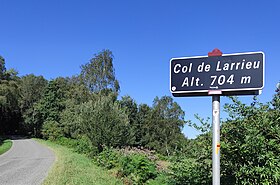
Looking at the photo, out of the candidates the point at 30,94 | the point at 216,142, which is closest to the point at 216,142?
the point at 216,142

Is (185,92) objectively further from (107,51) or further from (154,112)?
(154,112)

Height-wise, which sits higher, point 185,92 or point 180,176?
point 185,92

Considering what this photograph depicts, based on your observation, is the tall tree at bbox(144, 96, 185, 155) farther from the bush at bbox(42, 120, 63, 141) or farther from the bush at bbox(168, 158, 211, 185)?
the bush at bbox(168, 158, 211, 185)

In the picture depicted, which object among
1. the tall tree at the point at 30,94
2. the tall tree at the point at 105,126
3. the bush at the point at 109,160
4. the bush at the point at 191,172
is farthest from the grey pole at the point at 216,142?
the tall tree at the point at 30,94

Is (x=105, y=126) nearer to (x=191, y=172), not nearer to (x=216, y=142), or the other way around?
(x=191, y=172)

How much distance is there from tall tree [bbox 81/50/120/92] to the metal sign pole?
1546 inches

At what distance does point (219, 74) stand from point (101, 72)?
39544 millimetres

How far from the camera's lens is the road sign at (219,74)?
3357mm

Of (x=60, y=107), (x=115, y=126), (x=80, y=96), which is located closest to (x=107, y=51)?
(x=80, y=96)

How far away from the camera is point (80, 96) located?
44906mm

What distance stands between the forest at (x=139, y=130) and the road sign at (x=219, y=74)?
2.92 ft

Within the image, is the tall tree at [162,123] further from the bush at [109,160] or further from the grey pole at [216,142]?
the grey pole at [216,142]

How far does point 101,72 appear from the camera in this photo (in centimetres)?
4247

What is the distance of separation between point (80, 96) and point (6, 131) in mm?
32738
